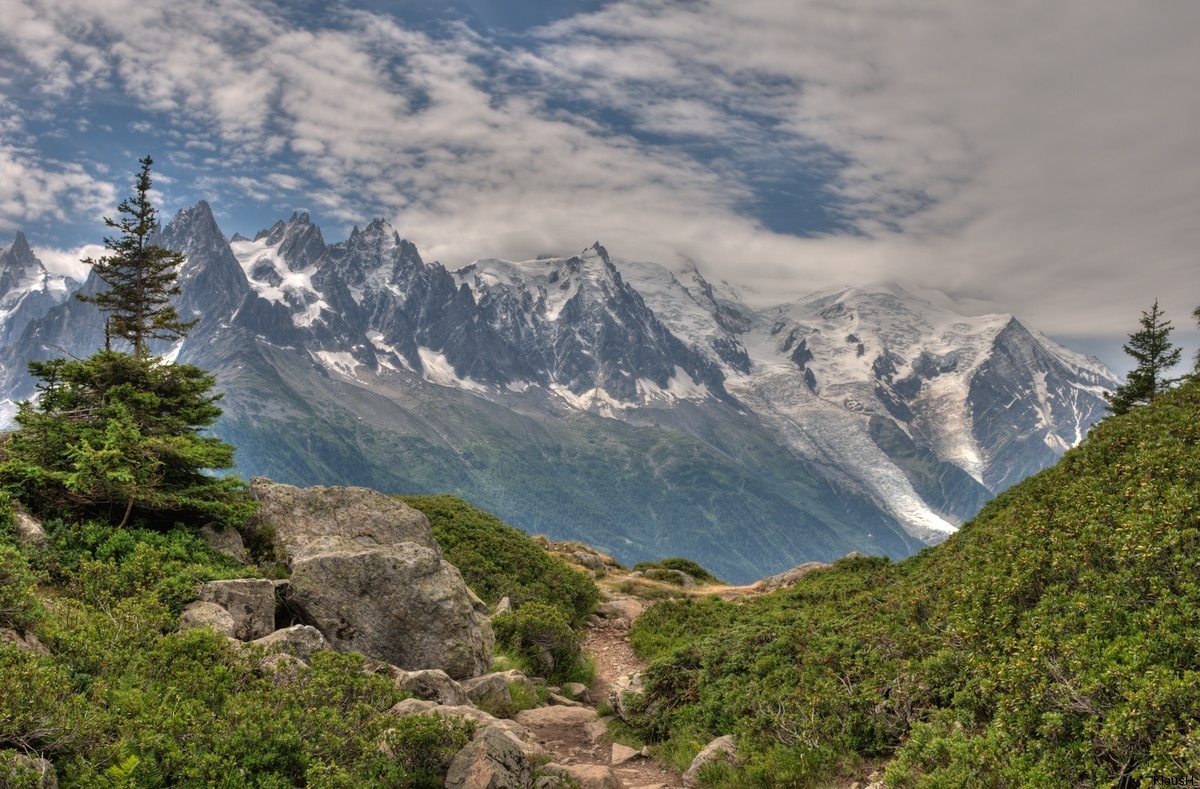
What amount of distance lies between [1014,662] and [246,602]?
16529mm

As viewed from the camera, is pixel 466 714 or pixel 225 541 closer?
pixel 466 714

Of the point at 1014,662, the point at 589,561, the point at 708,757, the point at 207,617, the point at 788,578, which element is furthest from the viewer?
the point at 589,561

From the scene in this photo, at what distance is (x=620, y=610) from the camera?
37062mm

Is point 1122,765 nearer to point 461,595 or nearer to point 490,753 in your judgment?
point 490,753

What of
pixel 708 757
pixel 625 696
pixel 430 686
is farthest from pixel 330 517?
pixel 708 757

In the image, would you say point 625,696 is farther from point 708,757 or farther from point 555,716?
point 708,757

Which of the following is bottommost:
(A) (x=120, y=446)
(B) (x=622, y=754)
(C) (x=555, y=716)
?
(C) (x=555, y=716)

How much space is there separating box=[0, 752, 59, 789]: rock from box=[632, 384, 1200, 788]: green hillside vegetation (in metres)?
10.9

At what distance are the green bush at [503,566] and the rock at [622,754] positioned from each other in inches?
467

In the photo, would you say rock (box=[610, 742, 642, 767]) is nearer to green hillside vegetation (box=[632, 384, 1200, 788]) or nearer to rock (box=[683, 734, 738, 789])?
green hillside vegetation (box=[632, 384, 1200, 788])

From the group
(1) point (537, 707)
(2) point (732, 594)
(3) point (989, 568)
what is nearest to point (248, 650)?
(1) point (537, 707)

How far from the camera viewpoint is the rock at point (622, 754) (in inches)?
628

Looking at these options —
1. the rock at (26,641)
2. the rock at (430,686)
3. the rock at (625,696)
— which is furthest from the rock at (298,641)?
the rock at (625,696)

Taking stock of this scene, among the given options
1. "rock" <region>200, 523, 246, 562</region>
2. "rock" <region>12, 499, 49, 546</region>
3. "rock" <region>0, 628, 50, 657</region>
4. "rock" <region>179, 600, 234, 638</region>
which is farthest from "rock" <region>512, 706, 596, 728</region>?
"rock" <region>12, 499, 49, 546</region>
